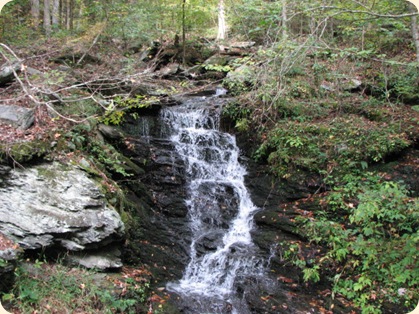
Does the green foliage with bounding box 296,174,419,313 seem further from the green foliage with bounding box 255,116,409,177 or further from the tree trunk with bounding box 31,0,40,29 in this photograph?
the tree trunk with bounding box 31,0,40,29

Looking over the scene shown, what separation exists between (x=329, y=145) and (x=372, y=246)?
306 centimetres

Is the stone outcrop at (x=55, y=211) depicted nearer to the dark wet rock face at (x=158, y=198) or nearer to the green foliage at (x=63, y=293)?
the green foliage at (x=63, y=293)

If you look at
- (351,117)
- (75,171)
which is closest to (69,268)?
(75,171)

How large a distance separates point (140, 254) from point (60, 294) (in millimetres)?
2293

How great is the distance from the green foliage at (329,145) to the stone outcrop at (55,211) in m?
4.66

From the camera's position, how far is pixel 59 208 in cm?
504

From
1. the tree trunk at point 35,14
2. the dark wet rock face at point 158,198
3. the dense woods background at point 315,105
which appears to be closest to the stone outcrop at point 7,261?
the dense woods background at point 315,105

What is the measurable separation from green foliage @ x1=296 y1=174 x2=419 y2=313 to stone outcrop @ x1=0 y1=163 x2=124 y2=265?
3.72 m

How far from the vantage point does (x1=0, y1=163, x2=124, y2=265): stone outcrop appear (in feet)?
15.1

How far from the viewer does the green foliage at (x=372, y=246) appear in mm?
5168

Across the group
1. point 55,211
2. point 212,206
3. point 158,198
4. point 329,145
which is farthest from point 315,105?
point 55,211

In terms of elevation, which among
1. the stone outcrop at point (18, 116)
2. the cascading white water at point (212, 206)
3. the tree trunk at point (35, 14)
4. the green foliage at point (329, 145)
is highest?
the tree trunk at point (35, 14)

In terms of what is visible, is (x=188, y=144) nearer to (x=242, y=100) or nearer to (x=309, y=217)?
(x=242, y=100)

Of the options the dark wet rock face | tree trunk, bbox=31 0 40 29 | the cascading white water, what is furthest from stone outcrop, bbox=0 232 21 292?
tree trunk, bbox=31 0 40 29
